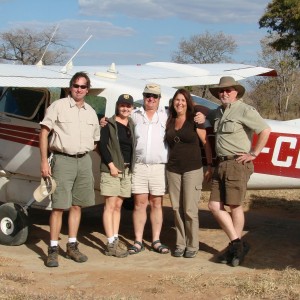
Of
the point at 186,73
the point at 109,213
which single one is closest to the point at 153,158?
the point at 109,213

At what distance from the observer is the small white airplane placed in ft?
21.9

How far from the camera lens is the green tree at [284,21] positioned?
88.2 feet

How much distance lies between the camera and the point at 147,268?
6238 mm

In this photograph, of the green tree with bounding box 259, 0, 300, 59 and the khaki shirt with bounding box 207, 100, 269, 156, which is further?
the green tree with bounding box 259, 0, 300, 59

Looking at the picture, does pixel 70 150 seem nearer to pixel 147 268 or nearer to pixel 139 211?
pixel 139 211

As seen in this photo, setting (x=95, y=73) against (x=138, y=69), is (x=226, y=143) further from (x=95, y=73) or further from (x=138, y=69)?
(x=138, y=69)

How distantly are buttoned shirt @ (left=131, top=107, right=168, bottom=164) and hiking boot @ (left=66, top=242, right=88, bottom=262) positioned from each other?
46.5 inches

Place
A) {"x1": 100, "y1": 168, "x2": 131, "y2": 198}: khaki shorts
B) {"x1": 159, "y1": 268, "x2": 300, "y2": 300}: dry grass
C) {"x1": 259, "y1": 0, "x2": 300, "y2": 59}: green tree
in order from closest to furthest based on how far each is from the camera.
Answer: {"x1": 159, "y1": 268, "x2": 300, "y2": 300}: dry grass < {"x1": 100, "y1": 168, "x2": 131, "y2": 198}: khaki shorts < {"x1": 259, "y1": 0, "x2": 300, "y2": 59}: green tree

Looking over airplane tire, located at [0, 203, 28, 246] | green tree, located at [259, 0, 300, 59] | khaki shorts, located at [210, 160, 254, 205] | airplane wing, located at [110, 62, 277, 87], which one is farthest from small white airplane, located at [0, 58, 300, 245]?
green tree, located at [259, 0, 300, 59]

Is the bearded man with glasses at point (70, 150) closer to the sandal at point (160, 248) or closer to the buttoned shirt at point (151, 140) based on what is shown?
the buttoned shirt at point (151, 140)

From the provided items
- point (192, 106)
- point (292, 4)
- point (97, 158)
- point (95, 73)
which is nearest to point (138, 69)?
point (95, 73)

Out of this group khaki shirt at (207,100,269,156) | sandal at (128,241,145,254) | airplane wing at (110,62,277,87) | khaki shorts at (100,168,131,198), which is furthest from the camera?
airplane wing at (110,62,277,87)

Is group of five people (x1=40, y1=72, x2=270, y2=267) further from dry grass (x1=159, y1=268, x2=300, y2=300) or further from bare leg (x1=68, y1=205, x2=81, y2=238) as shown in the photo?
dry grass (x1=159, y1=268, x2=300, y2=300)

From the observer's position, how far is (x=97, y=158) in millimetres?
7363
